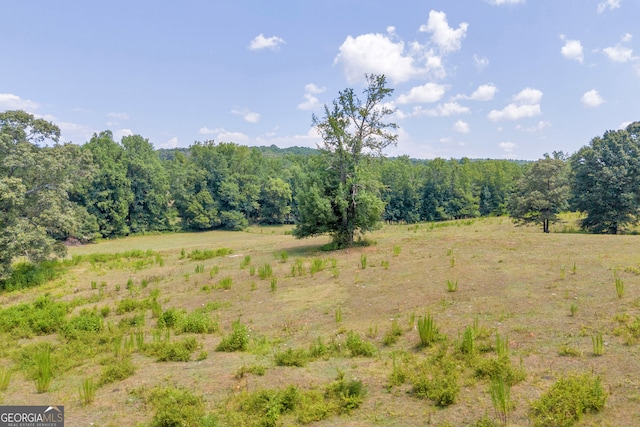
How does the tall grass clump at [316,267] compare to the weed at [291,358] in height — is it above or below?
above

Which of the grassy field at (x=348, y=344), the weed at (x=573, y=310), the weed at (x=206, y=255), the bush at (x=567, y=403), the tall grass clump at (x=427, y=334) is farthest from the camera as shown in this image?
the weed at (x=206, y=255)

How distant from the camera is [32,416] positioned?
20.5 feet

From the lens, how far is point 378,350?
26.4 ft

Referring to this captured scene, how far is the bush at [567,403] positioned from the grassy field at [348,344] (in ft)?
0.17

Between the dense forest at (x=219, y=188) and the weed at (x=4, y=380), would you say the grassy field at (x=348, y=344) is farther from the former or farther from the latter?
the dense forest at (x=219, y=188)

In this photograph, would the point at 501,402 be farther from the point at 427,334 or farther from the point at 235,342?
the point at 235,342

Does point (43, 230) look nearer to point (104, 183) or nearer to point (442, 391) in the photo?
point (442, 391)

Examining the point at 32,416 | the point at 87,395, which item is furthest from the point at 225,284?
the point at 32,416

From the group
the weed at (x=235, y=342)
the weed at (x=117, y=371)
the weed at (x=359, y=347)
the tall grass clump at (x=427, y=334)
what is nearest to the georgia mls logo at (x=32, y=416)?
the weed at (x=117, y=371)

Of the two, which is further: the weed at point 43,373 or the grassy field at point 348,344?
the weed at point 43,373

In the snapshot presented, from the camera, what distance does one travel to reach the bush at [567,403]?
486 cm

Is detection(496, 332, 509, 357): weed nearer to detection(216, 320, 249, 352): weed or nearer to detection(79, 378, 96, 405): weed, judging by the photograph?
detection(216, 320, 249, 352): weed

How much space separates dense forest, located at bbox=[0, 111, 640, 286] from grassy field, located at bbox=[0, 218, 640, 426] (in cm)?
678

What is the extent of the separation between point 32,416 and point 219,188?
5463cm
